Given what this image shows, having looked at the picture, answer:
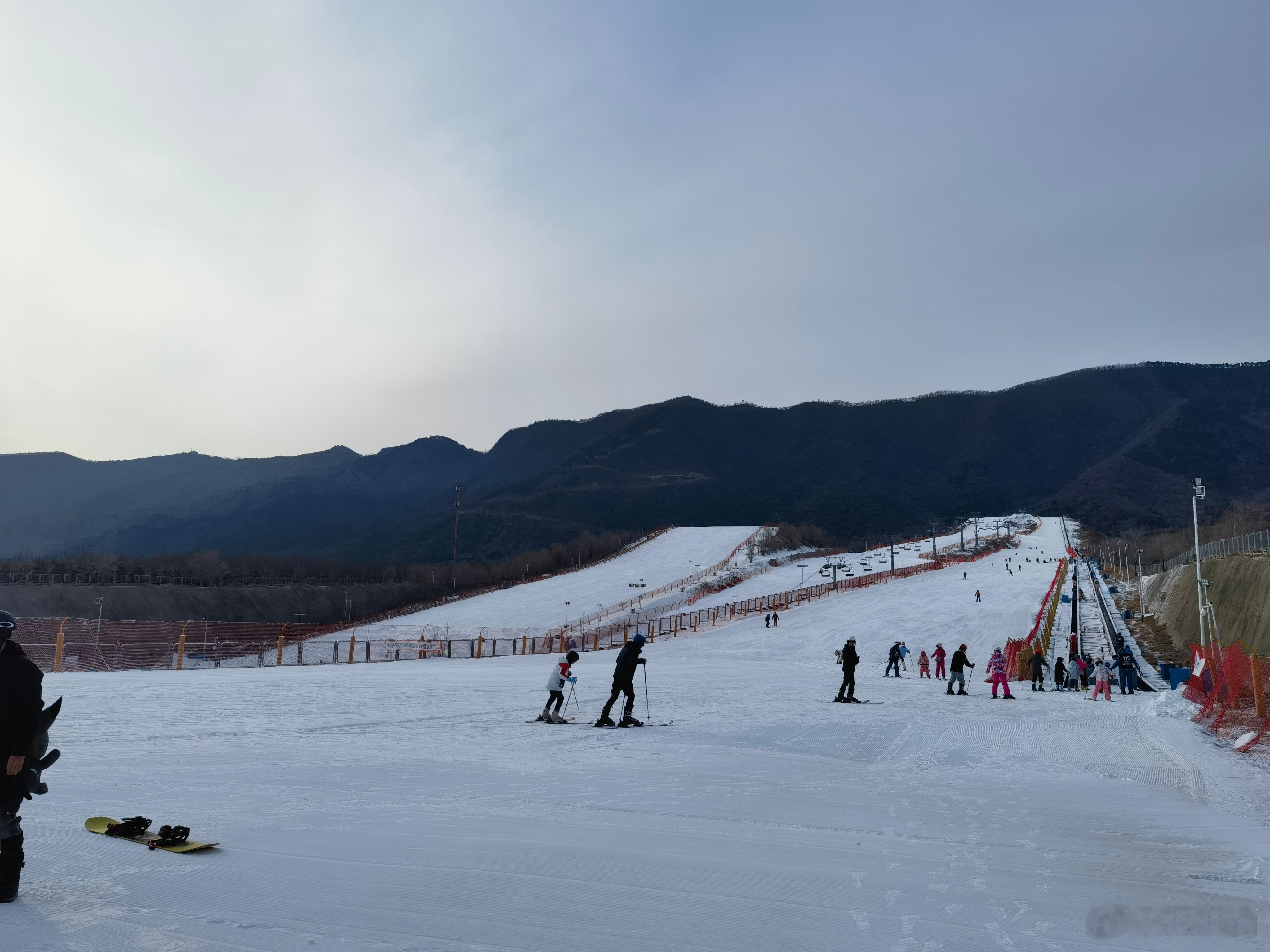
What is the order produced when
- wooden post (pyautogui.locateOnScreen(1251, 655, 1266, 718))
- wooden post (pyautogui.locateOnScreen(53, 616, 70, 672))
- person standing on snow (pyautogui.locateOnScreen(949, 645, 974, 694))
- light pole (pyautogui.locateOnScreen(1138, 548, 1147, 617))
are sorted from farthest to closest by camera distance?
light pole (pyautogui.locateOnScreen(1138, 548, 1147, 617)) → wooden post (pyautogui.locateOnScreen(53, 616, 70, 672)) → person standing on snow (pyautogui.locateOnScreen(949, 645, 974, 694)) → wooden post (pyautogui.locateOnScreen(1251, 655, 1266, 718))

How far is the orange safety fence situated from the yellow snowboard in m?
13.7

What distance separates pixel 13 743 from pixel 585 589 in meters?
70.8

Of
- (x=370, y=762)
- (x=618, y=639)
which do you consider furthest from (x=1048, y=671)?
(x=370, y=762)

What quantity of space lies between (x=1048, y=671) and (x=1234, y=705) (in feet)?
50.3

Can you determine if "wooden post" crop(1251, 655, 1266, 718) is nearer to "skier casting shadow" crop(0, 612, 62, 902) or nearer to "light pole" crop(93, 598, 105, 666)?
"skier casting shadow" crop(0, 612, 62, 902)

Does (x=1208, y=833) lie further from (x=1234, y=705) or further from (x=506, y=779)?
(x=1234, y=705)

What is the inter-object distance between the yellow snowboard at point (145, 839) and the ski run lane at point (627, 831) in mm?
103

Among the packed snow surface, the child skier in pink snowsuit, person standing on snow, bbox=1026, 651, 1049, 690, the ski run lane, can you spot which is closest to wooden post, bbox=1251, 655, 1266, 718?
the ski run lane

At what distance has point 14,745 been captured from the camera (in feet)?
16.4

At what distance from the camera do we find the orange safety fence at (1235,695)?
49.4ft

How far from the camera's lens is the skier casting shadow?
16.3ft

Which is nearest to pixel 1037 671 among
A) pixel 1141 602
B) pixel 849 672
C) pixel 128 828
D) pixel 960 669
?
pixel 960 669

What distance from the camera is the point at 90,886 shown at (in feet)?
17.4

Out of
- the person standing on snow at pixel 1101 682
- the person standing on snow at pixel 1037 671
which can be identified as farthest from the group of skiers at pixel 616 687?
the person standing on snow at pixel 1037 671
